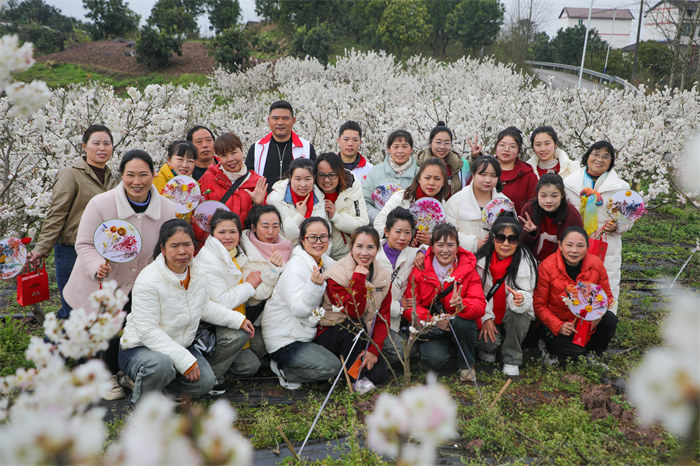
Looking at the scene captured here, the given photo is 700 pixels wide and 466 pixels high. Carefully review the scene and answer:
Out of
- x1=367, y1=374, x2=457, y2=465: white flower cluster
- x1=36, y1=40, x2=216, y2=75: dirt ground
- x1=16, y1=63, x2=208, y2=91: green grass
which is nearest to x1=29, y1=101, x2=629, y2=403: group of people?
x1=367, y1=374, x2=457, y2=465: white flower cluster

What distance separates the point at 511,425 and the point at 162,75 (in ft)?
79.1

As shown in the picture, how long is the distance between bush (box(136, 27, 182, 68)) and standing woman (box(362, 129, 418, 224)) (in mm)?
22339

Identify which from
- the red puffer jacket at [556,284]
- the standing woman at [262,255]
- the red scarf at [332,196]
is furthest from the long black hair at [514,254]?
the standing woman at [262,255]

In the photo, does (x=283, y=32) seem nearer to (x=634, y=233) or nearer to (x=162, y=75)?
(x=162, y=75)

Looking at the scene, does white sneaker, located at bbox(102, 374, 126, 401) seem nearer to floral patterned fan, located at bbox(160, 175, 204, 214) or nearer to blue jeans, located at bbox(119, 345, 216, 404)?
blue jeans, located at bbox(119, 345, 216, 404)

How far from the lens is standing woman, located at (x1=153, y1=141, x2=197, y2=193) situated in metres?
4.11

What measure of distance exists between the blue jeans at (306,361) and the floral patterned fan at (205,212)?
1.20 metres

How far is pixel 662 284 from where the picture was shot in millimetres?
6012

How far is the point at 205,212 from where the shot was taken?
3.93 meters

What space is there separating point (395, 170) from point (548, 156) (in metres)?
1.56

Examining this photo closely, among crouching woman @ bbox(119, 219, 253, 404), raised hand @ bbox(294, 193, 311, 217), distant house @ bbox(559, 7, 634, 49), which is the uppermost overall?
distant house @ bbox(559, 7, 634, 49)

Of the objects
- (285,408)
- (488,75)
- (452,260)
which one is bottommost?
(285,408)

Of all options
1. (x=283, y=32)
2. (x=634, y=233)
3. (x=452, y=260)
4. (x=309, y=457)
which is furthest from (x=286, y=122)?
(x=283, y=32)

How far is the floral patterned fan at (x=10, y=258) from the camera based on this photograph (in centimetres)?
345
